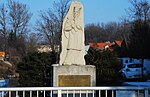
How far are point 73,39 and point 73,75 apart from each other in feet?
4.37

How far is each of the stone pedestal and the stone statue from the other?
1.50 ft

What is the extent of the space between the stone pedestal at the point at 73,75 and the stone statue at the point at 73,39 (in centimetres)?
46

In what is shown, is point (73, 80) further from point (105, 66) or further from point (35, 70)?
point (35, 70)

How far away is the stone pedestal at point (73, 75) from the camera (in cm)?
1171

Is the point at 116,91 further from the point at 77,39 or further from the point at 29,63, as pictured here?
the point at 29,63

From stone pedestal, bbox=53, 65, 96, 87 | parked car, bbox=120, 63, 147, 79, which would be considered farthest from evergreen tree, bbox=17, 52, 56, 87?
parked car, bbox=120, 63, 147, 79

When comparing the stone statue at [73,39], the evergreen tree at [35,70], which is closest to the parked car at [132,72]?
the evergreen tree at [35,70]

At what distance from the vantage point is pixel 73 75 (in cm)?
1178

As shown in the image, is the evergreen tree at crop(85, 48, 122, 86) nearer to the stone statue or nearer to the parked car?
the stone statue

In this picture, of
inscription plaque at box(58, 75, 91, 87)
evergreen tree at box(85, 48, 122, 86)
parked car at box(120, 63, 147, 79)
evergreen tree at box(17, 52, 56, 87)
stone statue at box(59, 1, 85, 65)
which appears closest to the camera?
inscription plaque at box(58, 75, 91, 87)

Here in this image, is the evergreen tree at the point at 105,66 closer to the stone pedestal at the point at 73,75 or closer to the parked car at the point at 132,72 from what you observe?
the stone pedestal at the point at 73,75

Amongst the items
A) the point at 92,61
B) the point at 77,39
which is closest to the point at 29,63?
the point at 92,61

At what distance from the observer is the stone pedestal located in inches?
461

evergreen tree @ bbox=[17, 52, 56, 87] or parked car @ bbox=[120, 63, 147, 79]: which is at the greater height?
evergreen tree @ bbox=[17, 52, 56, 87]
